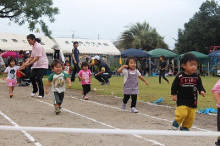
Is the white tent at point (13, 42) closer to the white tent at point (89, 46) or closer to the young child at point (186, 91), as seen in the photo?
the white tent at point (89, 46)

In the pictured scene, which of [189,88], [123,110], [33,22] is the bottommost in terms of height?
[123,110]

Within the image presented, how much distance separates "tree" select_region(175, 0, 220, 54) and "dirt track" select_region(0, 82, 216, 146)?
128 feet

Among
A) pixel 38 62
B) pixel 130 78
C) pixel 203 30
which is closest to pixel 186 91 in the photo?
pixel 130 78

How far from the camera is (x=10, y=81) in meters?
11.6

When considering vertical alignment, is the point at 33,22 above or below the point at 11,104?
above

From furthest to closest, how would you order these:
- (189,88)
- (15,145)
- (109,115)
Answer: (109,115), (189,88), (15,145)

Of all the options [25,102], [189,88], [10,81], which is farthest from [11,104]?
[189,88]

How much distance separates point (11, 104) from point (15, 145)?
4898mm

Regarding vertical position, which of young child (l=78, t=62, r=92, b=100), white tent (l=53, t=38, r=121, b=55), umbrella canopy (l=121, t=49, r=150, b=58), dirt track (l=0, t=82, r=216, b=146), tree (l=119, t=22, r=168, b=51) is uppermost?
tree (l=119, t=22, r=168, b=51)

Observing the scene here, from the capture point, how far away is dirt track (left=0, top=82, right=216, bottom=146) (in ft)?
17.3

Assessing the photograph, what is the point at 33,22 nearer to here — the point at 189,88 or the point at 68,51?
the point at 68,51

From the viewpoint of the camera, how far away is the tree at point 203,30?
47744mm

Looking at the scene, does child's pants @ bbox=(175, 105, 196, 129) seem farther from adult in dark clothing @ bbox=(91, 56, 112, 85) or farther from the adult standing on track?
adult in dark clothing @ bbox=(91, 56, 112, 85)

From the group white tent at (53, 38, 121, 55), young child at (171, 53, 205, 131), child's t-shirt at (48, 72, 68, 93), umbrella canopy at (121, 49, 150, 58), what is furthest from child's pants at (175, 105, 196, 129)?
white tent at (53, 38, 121, 55)
